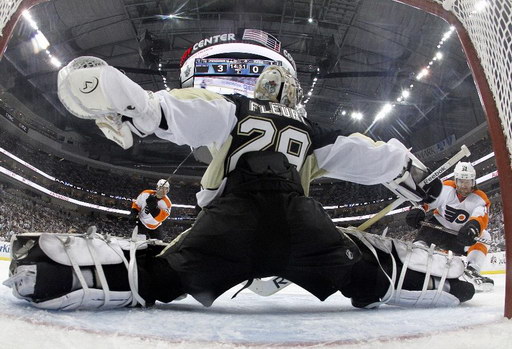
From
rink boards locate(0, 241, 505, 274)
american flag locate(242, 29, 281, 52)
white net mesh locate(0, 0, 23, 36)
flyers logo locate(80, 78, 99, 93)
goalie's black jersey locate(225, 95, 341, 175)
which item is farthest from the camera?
american flag locate(242, 29, 281, 52)

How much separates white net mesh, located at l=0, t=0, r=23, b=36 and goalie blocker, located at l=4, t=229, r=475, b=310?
567mm

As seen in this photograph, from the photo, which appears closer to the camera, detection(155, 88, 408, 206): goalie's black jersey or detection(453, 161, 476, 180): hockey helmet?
detection(155, 88, 408, 206): goalie's black jersey

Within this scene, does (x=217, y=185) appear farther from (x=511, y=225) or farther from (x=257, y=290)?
(x=511, y=225)

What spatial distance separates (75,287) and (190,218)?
16.7m

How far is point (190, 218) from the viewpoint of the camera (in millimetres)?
17516

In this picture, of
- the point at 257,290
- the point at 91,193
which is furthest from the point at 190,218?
the point at 257,290

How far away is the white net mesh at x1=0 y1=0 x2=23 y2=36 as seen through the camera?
891mm

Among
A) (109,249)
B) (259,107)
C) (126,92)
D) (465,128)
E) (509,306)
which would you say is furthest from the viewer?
(465,128)

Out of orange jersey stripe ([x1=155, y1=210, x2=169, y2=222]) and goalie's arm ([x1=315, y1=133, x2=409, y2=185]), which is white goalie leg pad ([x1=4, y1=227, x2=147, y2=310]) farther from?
orange jersey stripe ([x1=155, y1=210, x2=169, y2=222])

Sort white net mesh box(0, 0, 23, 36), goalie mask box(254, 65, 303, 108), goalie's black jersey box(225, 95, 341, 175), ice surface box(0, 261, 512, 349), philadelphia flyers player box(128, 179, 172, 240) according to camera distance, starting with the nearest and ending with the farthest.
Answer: ice surface box(0, 261, 512, 349), white net mesh box(0, 0, 23, 36), goalie's black jersey box(225, 95, 341, 175), goalie mask box(254, 65, 303, 108), philadelphia flyers player box(128, 179, 172, 240)

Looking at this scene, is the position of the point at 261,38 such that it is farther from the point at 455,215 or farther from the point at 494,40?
the point at 494,40

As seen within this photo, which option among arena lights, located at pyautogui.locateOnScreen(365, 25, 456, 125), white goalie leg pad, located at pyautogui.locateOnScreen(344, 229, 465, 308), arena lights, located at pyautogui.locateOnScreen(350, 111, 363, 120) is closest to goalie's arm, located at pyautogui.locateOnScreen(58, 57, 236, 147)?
white goalie leg pad, located at pyautogui.locateOnScreen(344, 229, 465, 308)

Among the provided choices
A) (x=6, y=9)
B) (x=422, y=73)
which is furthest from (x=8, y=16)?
(x=422, y=73)

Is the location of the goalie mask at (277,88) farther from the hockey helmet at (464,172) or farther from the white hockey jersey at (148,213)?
the white hockey jersey at (148,213)
